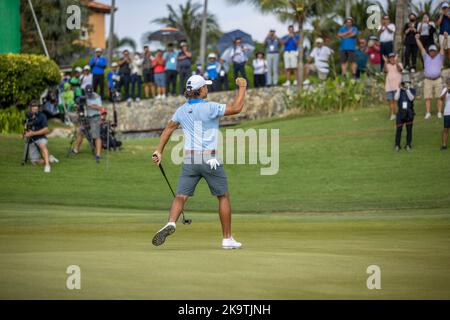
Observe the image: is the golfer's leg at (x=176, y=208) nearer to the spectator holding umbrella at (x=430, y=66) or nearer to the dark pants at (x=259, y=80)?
the spectator holding umbrella at (x=430, y=66)

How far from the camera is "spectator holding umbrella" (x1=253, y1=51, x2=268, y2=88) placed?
4072cm

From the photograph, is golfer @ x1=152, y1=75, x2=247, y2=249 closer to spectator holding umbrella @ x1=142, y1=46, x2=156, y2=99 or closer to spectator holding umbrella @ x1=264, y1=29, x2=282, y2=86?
spectator holding umbrella @ x1=264, y1=29, x2=282, y2=86

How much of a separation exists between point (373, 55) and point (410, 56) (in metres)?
2.35

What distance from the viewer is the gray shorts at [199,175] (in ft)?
41.6

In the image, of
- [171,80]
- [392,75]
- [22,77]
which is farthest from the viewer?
[171,80]

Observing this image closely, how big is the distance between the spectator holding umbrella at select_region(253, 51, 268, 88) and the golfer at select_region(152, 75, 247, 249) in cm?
2799

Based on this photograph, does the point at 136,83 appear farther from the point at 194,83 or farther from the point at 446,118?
the point at 194,83

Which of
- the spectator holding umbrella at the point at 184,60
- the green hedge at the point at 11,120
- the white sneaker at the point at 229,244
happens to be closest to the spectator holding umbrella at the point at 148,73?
the spectator holding umbrella at the point at 184,60

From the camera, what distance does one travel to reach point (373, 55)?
130 ft

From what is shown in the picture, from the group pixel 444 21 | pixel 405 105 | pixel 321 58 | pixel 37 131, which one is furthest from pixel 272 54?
pixel 37 131

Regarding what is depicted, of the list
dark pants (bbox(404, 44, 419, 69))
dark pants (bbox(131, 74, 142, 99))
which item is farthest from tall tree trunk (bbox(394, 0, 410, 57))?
dark pants (bbox(131, 74, 142, 99))

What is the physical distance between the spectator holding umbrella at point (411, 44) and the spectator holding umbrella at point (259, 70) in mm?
5872

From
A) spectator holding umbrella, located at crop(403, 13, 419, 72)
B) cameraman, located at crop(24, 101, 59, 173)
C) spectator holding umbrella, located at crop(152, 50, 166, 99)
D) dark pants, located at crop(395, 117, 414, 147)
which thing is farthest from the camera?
spectator holding umbrella, located at crop(152, 50, 166, 99)

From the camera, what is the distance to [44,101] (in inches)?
1596
